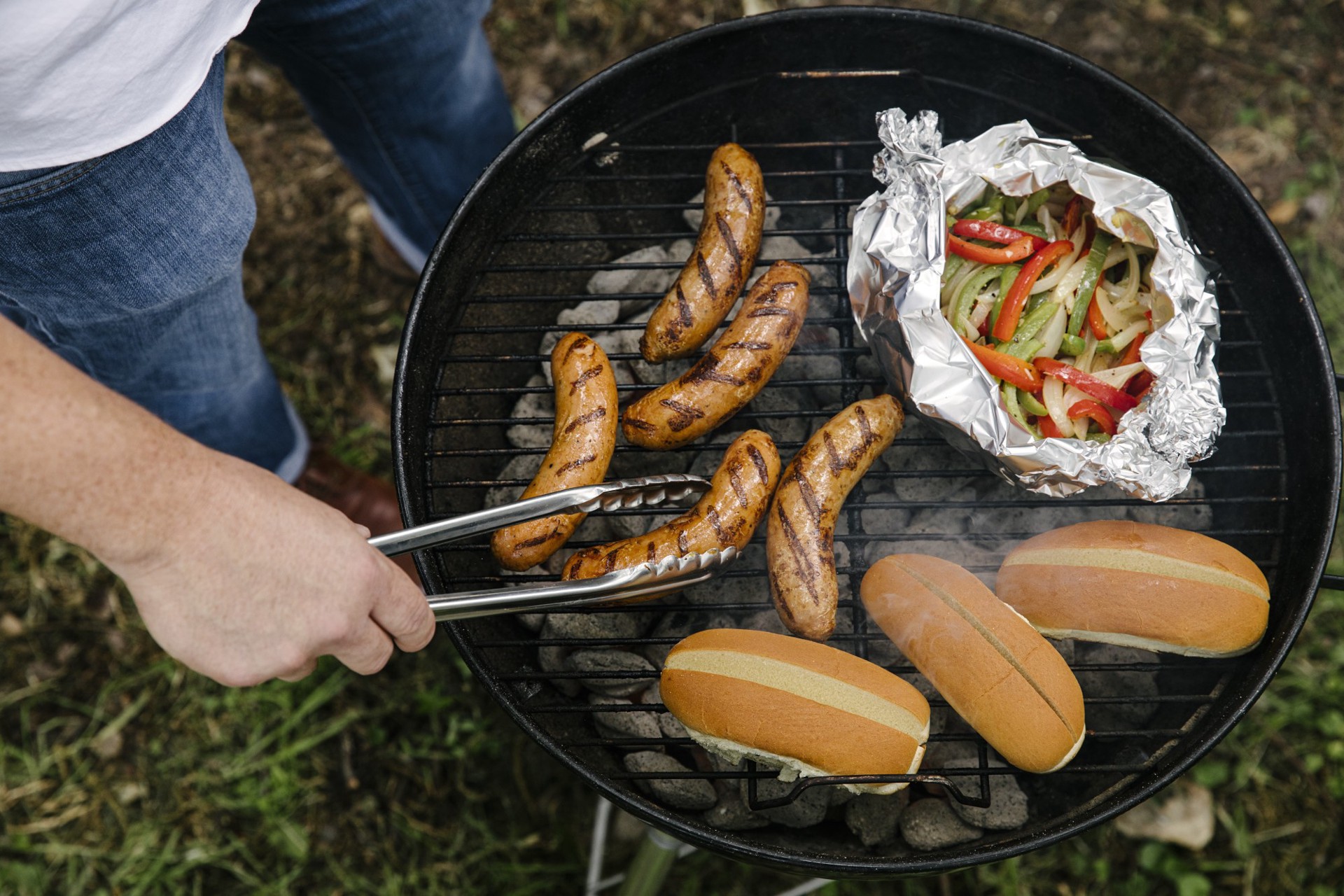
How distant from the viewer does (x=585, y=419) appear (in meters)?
2.01

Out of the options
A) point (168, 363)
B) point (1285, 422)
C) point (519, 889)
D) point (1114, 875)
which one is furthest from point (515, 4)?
point (1114, 875)

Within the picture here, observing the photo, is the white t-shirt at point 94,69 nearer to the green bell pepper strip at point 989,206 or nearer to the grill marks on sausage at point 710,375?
the grill marks on sausage at point 710,375

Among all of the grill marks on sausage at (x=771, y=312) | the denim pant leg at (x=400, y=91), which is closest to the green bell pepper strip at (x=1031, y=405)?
the grill marks on sausage at (x=771, y=312)

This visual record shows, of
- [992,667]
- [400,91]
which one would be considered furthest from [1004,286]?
[400,91]

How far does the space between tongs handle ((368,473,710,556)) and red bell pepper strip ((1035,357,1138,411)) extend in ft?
3.06

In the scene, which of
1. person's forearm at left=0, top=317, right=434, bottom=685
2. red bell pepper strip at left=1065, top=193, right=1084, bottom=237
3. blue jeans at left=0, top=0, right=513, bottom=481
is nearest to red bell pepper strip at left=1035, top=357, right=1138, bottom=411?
red bell pepper strip at left=1065, top=193, right=1084, bottom=237

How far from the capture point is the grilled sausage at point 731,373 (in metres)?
2.02

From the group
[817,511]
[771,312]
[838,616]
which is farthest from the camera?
[838,616]

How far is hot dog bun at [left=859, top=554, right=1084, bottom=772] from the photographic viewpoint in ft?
5.78

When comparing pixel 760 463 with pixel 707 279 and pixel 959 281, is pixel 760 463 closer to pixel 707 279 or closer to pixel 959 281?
pixel 707 279

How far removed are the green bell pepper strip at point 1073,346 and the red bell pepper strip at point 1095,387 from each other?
0.24ft

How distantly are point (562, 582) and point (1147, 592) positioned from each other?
123cm

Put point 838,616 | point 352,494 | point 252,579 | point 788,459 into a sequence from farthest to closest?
point 352,494
point 788,459
point 838,616
point 252,579

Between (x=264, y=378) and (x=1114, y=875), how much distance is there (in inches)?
125
